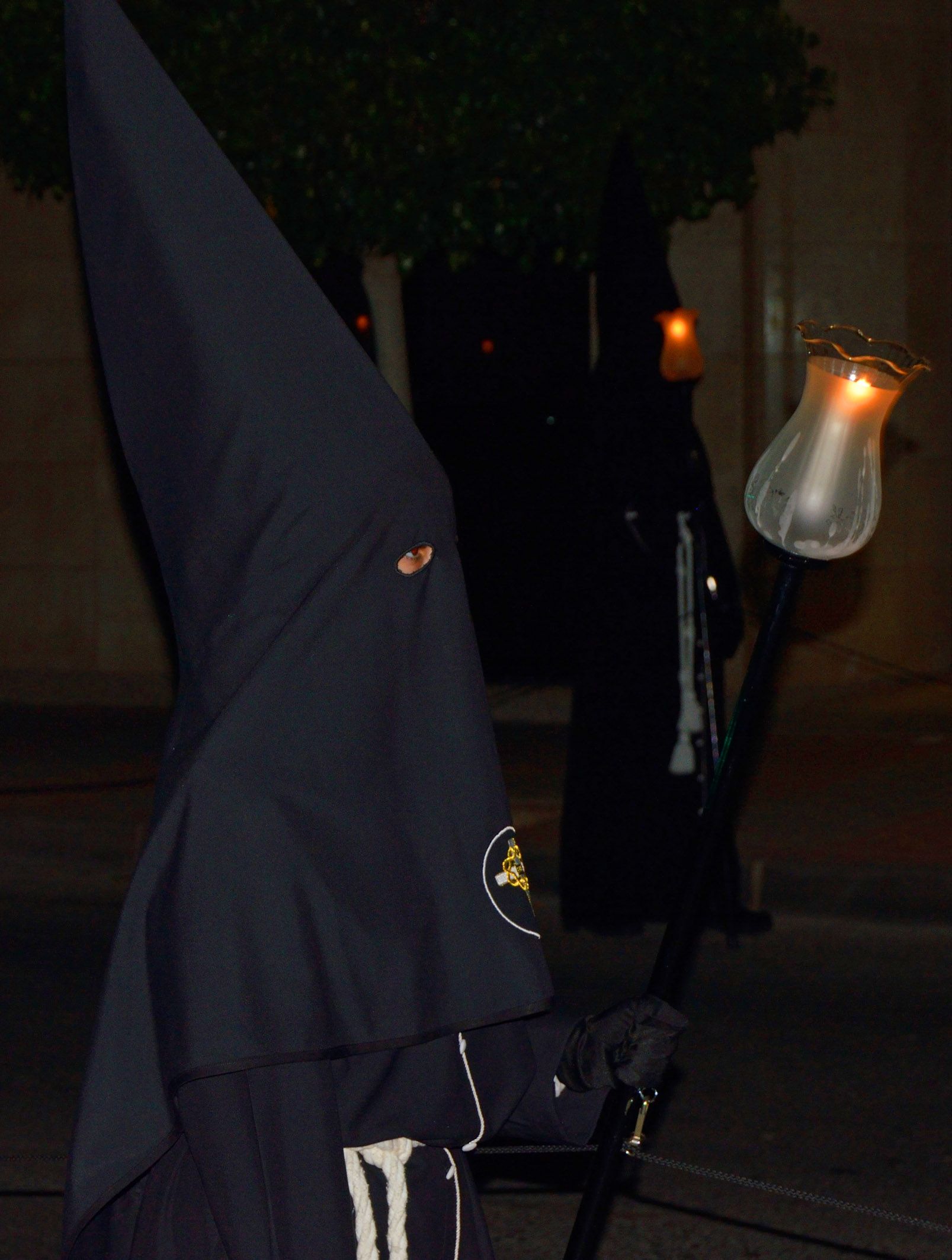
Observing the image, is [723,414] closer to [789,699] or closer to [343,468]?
[789,699]

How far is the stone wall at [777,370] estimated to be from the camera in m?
15.1

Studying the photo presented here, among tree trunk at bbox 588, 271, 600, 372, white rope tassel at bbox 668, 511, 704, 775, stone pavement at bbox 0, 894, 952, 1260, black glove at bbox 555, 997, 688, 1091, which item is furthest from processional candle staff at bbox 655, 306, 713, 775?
tree trunk at bbox 588, 271, 600, 372

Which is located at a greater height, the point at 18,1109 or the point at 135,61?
the point at 135,61

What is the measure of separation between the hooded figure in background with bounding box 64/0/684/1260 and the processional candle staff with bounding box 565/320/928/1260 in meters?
0.23

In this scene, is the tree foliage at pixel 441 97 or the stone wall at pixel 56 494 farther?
the stone wall at pixel 56 494

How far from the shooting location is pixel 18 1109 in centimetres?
605

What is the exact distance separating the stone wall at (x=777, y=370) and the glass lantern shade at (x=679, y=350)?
6.77 metres

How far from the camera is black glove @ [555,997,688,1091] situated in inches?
101

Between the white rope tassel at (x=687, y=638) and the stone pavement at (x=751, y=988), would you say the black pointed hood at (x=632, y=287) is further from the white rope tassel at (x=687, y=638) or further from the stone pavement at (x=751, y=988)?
the stone pavement at (x=751, y=988)

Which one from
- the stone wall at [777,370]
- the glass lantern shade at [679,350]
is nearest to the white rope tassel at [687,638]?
the glass lantern shade at [679,350]

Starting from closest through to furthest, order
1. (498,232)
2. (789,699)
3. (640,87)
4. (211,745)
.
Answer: (211,745) → (640,87) → (498,232) → (789,699)

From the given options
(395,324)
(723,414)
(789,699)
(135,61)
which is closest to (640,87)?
(395,324)

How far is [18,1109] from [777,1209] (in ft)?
7.41

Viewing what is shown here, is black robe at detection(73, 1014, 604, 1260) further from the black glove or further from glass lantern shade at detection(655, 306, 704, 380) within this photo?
glass lantern shade at detection(655, 306, 704, 380)
